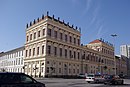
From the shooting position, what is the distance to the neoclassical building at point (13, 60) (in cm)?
7969

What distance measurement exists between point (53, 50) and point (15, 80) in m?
46.4

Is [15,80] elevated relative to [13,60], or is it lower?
lower

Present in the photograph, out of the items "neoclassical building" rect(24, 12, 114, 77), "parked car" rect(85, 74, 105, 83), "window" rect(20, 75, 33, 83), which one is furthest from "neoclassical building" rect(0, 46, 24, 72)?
"window" rect(20, 75, 33, 83)

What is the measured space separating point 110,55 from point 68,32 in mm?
42066

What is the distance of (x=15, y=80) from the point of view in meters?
11.5

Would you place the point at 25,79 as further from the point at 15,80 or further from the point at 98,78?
the point at 98,78

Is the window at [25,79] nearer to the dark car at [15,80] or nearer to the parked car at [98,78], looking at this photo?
the dark car at [15,80]

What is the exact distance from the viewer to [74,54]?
224 feet

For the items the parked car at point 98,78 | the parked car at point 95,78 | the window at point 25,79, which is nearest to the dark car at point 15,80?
the window at point 25,79

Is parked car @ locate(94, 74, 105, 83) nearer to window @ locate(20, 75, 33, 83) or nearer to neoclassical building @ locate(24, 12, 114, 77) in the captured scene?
window @ locate(20, 75, 33, 83)

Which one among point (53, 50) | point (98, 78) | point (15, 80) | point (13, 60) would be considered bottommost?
point (98, 78)

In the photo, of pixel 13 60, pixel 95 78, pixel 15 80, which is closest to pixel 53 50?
pixel 95 78

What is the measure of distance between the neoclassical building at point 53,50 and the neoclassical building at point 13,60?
49.5ft

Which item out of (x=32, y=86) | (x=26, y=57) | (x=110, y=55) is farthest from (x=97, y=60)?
(x=32, y=86)
